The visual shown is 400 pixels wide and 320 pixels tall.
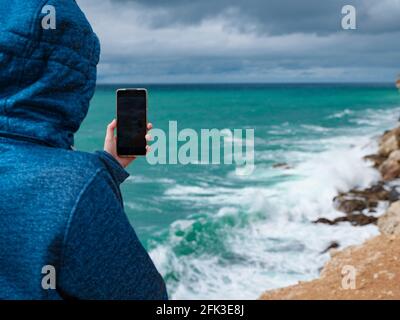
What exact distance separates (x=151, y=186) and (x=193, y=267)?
46.5 feet

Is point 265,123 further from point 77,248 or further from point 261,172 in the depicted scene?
point 77,248

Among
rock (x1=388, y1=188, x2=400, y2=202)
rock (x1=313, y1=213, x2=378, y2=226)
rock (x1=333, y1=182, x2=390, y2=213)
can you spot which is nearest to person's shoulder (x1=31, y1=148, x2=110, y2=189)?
rock (x1=313, y1=213, x2=378, y2=226)

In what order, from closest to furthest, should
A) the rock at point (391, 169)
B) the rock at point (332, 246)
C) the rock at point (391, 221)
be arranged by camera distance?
the rock at point (391, 221), the rock at point (332, 246), the rock at point (391, 169)

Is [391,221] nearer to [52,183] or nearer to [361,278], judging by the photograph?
[361,278]

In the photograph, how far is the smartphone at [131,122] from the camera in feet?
6.29

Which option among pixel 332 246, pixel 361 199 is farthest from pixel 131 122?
pixel 361 199

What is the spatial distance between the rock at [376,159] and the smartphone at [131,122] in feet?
87.4

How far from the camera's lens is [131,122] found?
204 cm

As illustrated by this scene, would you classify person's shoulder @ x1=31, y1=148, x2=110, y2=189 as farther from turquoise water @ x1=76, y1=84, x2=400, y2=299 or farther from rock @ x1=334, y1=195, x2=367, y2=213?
rock @ x1=334, y1=195, x2=367, y2=213

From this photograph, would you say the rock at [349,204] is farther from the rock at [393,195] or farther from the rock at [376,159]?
the rock at [376,159]

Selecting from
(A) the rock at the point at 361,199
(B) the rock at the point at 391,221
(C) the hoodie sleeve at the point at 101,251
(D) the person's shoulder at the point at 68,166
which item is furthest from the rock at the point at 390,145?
(D) the person's shoulder at the point at 68,166

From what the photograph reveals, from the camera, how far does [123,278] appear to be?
Answer: 1.35m

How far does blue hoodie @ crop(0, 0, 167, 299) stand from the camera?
123 cm

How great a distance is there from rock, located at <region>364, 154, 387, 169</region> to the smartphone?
87.4 feet
